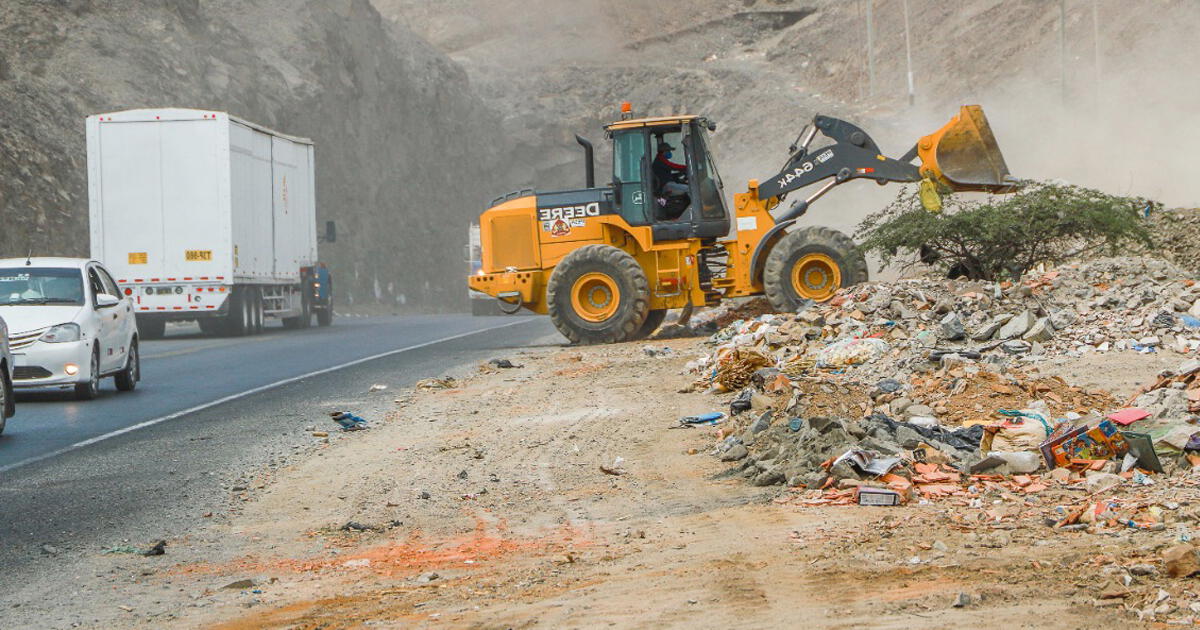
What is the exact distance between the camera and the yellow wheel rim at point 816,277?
22875mm

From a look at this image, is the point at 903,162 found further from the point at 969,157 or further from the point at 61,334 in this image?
the point at 61,334

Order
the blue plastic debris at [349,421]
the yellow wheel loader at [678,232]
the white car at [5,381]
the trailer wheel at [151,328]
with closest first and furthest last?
the blue plastic debris at [349,421] < the white car at [5,381] < the yellow wheel loader at [678,232] < the trailer wheel at [151,328]

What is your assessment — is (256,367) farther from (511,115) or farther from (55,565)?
(511,115)

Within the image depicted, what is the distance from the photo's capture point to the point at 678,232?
23.7 metres

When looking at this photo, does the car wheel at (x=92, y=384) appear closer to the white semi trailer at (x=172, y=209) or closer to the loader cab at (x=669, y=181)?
the loader cab at (x=669, y=181)

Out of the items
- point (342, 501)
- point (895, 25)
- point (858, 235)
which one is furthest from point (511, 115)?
point (342, 501)

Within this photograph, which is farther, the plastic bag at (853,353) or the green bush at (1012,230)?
the green bush at (1012,230)

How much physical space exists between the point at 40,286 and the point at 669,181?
9762mm

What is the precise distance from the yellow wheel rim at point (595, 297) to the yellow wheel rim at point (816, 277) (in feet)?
9.37

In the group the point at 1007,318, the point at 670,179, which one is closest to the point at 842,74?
the point at 670,179

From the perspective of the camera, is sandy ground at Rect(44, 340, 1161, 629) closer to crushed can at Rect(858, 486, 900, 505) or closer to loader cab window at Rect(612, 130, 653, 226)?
crushed can at Rect(858, 486, 900, 505)

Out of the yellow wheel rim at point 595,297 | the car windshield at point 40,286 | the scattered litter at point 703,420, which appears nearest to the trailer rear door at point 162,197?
the yellow wheel rim at point 595,297

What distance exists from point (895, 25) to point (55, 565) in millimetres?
88814

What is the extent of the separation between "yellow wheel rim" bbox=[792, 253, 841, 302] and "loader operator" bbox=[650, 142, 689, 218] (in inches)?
85.4
